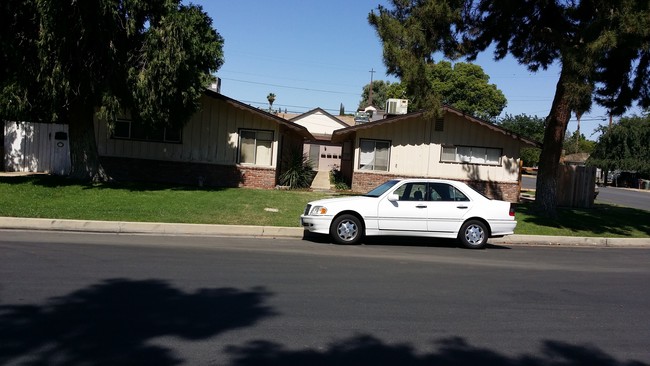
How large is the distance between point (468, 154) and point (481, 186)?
1491 mm

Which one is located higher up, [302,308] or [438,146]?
[438,146]

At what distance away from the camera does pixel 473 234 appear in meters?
11.6

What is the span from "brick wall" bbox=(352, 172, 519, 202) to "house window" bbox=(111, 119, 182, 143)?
25.3 ft

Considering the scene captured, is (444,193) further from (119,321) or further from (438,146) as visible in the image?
(438,146)

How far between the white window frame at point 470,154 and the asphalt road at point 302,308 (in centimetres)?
1368

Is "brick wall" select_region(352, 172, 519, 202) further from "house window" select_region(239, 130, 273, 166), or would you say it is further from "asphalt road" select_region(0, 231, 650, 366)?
"asphalt road" select_region(0, 231, 650, 366)

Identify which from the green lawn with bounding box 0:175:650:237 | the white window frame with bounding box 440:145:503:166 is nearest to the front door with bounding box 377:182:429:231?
the green lawn with bounding box 0:175:650:237

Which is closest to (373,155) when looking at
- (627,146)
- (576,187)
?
(576,187)

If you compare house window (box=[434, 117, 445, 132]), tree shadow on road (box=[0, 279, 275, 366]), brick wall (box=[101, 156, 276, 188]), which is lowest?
tree shadow on road (box=[0, 279, 275, 366])

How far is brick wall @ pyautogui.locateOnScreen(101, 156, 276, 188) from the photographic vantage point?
2175 centimetres

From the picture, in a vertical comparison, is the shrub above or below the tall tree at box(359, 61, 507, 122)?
below

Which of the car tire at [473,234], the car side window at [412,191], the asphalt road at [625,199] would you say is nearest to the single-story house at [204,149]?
the car side window at [412,191]

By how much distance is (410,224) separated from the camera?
1134 centimetres

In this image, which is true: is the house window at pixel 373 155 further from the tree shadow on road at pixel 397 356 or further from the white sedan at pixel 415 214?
the tree shadow on road at pixel 397 356
